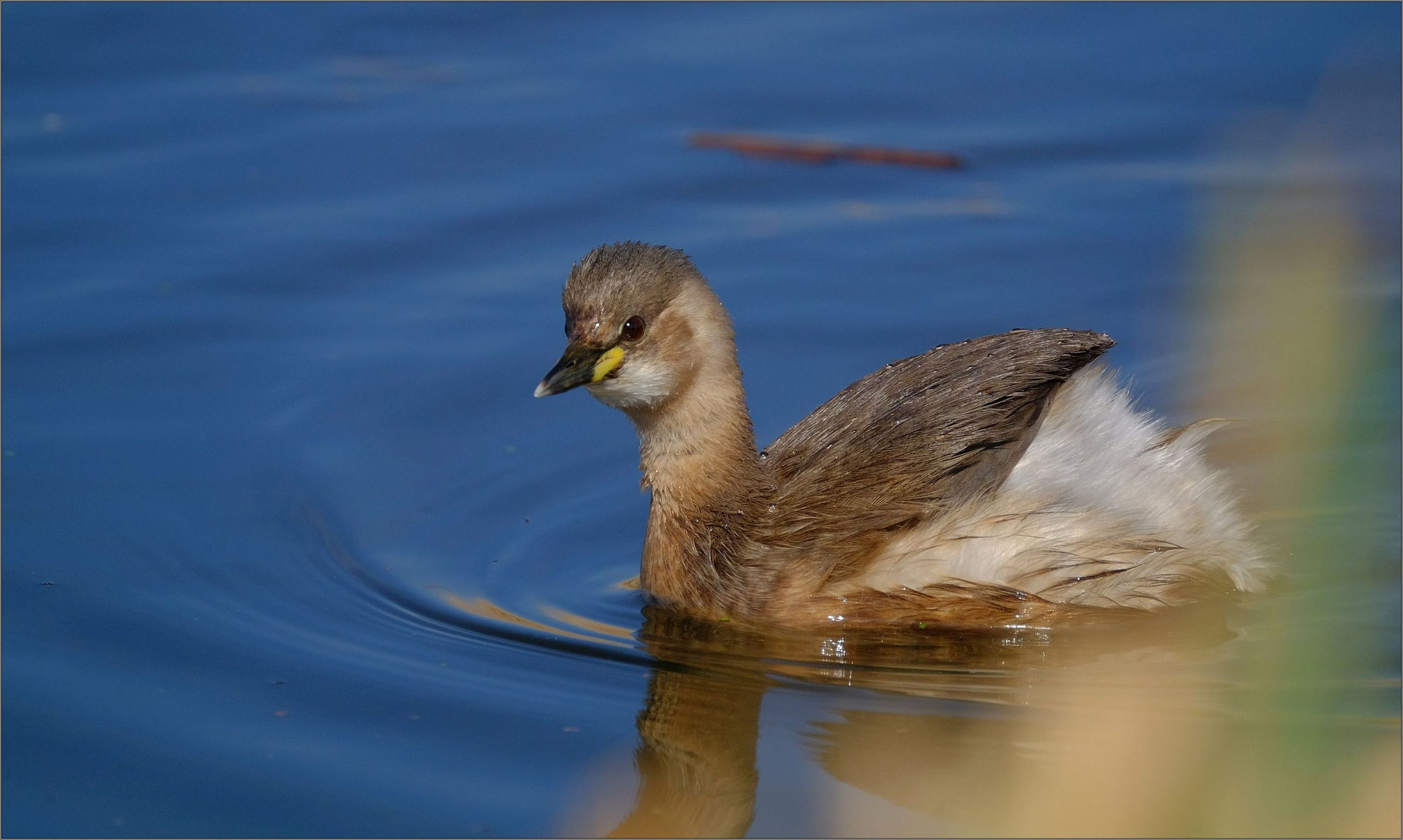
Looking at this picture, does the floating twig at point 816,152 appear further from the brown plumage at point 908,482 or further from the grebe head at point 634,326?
the grebe head at point 634,326

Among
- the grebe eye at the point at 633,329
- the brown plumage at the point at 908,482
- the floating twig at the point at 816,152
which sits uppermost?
the floating twig at the point at 816,152

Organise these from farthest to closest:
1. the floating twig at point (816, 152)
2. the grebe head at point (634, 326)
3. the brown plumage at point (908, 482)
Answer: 1. the floating twig at point (816, 152)
2. the grebe head at point (634, 326)
3. the brown plumage at point (908, 482)

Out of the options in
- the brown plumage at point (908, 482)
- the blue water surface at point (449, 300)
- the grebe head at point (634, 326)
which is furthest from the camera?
the grebe head at point (634, 326)

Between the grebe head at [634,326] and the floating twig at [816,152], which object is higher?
the floating twig at [816,152]

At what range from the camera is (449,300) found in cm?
843

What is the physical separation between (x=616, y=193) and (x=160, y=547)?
149 inches

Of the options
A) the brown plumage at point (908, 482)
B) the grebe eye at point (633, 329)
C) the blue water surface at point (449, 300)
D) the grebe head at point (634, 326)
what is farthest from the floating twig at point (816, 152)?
the grebe eye at point (633, 329)

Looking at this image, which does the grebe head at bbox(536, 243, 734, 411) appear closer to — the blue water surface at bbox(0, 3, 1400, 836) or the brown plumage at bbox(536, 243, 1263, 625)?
the brown plumage at bbox(536, 243, 1263, 625)

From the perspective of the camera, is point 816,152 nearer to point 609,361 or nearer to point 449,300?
point 449,300

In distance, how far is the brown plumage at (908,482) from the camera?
5758 mm

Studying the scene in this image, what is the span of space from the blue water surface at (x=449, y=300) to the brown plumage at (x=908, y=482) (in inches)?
17.3

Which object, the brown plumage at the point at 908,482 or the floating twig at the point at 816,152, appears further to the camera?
the floating twig at the point at 816,152

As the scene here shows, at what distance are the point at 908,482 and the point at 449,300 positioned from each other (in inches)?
135

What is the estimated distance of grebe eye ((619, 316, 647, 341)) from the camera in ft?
19.6
